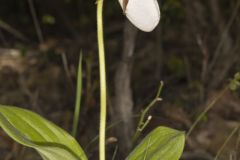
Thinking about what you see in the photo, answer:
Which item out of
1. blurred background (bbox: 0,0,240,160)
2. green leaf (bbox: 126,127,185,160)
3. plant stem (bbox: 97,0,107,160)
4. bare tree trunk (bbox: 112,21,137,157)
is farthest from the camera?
blurred background (bbox: 0,0,240,160)

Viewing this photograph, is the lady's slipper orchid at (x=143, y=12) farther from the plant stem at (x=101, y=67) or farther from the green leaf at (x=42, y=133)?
the green leaf at (x=42, y=133)

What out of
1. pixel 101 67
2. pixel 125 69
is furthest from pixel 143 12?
pixel 125 69

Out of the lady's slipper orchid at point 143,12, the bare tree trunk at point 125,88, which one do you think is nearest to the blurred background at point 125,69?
the bare tree trunk at point 125,88

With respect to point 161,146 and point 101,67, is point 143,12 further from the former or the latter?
point 161,146

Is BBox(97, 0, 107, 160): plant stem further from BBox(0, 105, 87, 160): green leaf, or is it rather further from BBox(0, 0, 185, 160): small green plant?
BBox(0, 105, 87, 160): green leaf

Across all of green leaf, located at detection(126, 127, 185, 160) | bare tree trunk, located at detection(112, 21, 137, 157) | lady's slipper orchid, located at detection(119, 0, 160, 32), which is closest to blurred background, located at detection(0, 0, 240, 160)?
bare tree trunk, located at detection(112, 21, 137, 157)

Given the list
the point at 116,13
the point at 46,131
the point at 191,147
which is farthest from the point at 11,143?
the point at 116,13

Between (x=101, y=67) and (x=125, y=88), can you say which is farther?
(x=125, y=88)

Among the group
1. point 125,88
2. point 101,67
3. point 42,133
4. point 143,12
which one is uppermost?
point 143,12
